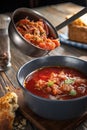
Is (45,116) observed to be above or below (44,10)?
above

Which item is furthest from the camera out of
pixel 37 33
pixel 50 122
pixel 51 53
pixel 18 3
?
pixel 18 3

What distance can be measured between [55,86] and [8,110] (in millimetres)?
181

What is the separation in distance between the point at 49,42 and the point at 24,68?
0.34m

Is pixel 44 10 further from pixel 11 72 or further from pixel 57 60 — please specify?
pixel 57 60

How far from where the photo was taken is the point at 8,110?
35.1 inches

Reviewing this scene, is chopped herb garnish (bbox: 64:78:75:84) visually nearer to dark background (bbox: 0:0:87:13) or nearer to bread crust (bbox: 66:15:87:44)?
bread crust (bbox: 66:15:87:44)

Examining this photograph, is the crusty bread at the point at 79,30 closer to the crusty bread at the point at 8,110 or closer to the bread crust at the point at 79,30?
the bread crust at the point at 79,30

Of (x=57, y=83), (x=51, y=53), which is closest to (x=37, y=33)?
(x=51, y=53)

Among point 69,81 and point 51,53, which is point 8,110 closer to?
point 69,81

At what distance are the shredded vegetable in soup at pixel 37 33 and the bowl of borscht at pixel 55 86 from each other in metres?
0.22

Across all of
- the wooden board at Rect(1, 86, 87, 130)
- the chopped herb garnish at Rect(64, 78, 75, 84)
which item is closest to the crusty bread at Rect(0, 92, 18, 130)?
the wooden board at Rect(1, 86, 87, 130)

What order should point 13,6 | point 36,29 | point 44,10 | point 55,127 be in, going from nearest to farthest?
point 55,127 < point 36,29 < point 44,10 < point 13,6

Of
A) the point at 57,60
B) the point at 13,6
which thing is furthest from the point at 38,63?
the point at 13,6

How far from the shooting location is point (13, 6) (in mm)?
3182
